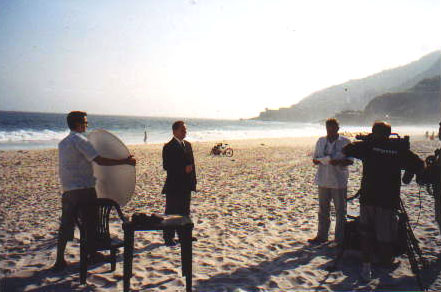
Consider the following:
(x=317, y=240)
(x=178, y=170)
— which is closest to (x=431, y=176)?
(x=317, y=240)

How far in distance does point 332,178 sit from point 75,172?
3555 millimetres

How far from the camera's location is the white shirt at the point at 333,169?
479 centimetres

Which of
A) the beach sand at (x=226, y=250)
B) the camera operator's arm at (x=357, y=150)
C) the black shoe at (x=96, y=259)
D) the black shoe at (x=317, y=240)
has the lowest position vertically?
the beach sand at (x=226, y=250)

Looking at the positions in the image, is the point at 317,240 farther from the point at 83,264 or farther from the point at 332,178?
the point at 83,264

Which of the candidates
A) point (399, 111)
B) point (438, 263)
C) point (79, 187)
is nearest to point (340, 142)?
point (438, 263)

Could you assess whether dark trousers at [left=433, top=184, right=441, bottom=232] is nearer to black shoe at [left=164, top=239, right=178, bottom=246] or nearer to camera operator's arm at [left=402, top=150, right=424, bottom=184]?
camera operator's arm at [left=402, top=150, right=424, bottom=184]

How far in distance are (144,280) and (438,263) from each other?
3.76 m

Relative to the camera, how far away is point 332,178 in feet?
15.8

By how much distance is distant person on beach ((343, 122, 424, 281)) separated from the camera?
367 cm

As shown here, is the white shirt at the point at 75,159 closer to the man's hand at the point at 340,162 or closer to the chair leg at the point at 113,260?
the chair leg at the point at 113,260

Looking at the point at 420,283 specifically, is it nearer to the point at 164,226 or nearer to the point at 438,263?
the point at 438,263

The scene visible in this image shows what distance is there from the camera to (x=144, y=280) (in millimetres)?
3732

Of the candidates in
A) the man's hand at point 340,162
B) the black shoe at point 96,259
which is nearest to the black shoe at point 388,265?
the man's hand at point 340,162

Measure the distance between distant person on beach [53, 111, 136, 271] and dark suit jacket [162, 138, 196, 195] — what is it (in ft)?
3.90
